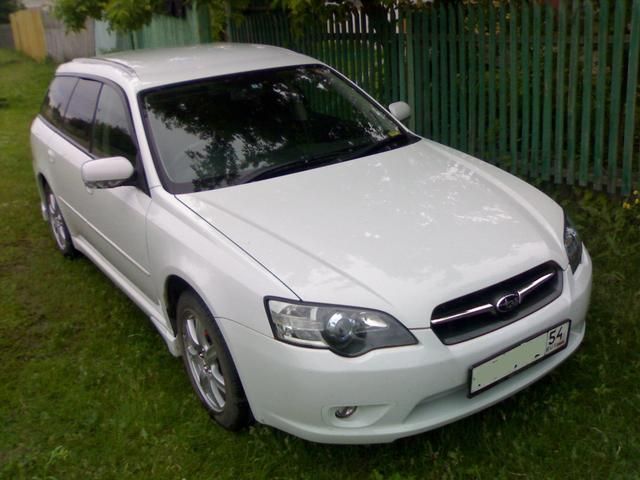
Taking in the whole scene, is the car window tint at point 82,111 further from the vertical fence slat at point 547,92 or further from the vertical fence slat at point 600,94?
the vertical fence slat at point 600,94

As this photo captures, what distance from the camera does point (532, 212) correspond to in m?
3.38

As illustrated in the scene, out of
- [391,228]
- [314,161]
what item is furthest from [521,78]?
[391,228]

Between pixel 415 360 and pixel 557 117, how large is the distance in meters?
3.34

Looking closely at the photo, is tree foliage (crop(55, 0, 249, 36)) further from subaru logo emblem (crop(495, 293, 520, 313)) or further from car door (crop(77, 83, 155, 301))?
subaru logo emblem (crop(495, 293, 520, 313))

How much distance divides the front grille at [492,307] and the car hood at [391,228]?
4 cm

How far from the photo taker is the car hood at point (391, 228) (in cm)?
276

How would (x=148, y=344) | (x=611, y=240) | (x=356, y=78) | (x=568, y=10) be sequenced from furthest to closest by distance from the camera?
(x=356, y=78) → (x=568, y=10) → (x=611, y=240) → (x=148, y=344)

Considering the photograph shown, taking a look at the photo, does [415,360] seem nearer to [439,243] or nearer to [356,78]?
[439,243]

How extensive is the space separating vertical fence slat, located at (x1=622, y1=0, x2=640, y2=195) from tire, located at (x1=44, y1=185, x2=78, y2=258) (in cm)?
415

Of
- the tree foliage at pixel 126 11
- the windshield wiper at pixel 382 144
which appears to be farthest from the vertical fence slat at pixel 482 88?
the tree foliage at pixel 126 11

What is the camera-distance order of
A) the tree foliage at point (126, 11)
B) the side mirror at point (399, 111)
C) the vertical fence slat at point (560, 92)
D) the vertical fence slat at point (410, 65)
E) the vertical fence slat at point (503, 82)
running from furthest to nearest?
the tree foliage at point (126, 11) < the vertical fence slat at point (410, 65) < the vertical fence slat at point (503, 82) < the vertical fence slat at point (560, 92) < the side mirror at point (399, 111)

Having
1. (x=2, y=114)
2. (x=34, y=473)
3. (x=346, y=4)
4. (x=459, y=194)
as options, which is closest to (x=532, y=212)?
(x=459, y=194)

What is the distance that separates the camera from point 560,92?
5246mm

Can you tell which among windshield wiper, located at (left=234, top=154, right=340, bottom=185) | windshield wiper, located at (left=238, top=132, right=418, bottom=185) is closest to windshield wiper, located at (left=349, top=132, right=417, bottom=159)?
windshield wiper, located at (left=238, top=132, right=418, bottom=185)
